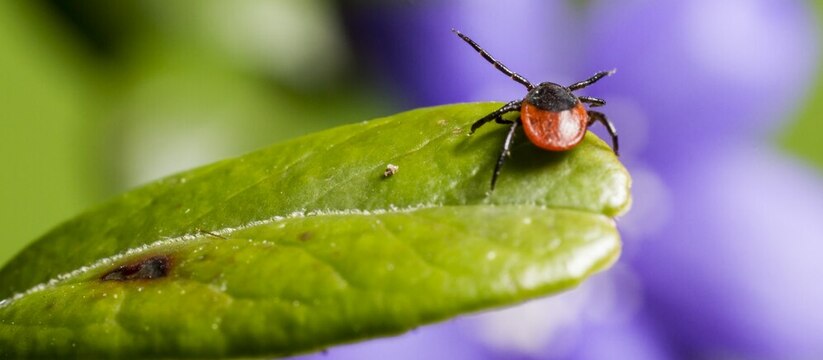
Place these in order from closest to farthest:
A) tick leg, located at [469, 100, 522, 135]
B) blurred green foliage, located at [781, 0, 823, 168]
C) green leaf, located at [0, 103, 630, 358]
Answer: green leaf, located at [0, 103, 630, 358], tick leg, located at [469, 100, 522, 135], blurred green foliage, located at [781, 0, 823, 168]

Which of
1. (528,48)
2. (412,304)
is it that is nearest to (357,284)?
(412,304)

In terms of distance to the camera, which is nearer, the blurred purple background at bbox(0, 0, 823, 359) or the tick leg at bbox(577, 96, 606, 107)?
the tick leg at bbox(577, 96, 606, 107)

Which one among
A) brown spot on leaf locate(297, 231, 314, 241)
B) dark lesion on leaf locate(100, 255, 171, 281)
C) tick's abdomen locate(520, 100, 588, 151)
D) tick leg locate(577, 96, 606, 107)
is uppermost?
tick's abdomen locate(520, 100, 588, 151)

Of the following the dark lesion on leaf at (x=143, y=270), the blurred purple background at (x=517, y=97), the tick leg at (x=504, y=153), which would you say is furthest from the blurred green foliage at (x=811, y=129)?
the dark lesion on leaf at (x=143, y=270)

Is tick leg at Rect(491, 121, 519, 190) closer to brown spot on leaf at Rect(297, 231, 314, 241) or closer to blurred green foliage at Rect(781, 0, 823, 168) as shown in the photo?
brown spot on leaf at Rect(297, 231, 314, 241)

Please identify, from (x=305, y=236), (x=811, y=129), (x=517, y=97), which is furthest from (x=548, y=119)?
(x=811, y=129)

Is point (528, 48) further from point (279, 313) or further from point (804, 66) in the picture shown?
point (279, 313)

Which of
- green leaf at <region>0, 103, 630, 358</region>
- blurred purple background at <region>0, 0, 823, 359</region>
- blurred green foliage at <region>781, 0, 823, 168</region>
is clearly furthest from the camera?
blurred green foliage at <region>781, 0, 823, 168</region>

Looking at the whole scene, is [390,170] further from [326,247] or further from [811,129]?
[811,129]

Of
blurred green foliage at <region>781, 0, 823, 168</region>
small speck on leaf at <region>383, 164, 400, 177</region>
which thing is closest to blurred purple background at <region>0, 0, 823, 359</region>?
blurred green foliage at <region>781, 0, 823, 168</region>
